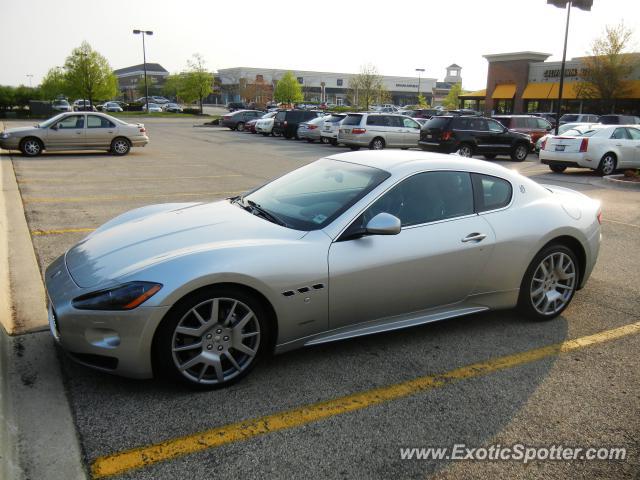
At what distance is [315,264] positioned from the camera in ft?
11.5

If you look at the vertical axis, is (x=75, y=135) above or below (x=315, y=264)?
above

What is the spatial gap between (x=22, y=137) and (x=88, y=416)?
641 inches

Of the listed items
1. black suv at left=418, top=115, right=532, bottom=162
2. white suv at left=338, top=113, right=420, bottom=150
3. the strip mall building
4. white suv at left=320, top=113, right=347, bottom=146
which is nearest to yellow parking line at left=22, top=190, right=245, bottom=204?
black suv at left=418, top=115, right=532, bottom=162

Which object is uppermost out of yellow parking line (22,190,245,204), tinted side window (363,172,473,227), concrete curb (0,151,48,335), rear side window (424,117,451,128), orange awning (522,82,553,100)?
orange awning (522,82,553,100)

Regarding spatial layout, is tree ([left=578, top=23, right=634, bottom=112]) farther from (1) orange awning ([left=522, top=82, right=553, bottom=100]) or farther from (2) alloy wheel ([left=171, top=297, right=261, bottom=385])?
(2) alloy wheel ([left=171, top=297, right=261, bottom=385])

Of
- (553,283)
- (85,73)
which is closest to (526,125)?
(553,283)

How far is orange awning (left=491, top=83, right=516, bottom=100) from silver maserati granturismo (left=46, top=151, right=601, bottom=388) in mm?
47576

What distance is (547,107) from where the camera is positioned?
46375 mm

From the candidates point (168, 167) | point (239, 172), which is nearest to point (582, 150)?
point (239, 172)

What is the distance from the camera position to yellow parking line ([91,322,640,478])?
2.71m

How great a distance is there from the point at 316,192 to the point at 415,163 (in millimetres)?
810

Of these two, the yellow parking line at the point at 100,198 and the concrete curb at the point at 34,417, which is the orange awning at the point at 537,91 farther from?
the concrete curb at the point at 34,417

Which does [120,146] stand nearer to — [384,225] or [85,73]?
[384,225]

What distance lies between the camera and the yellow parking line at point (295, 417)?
2.71m
